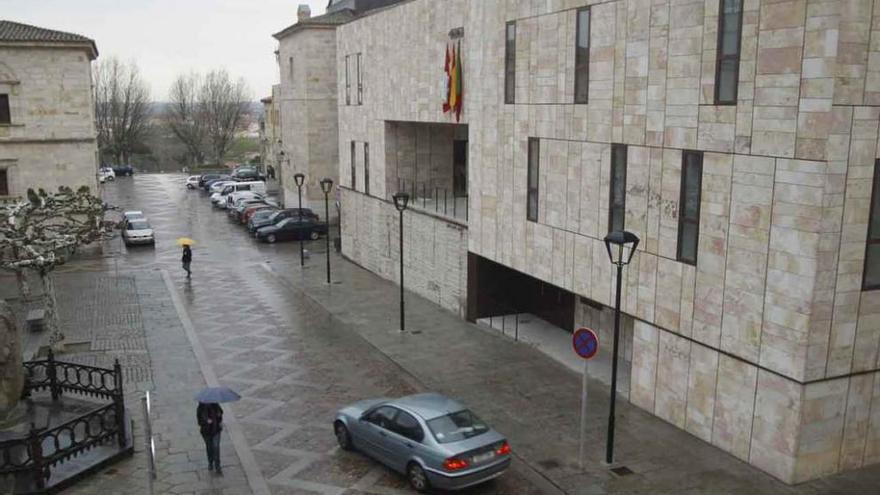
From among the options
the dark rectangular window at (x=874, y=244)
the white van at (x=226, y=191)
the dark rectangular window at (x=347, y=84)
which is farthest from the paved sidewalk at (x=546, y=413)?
the white van at (x=226, y=191)

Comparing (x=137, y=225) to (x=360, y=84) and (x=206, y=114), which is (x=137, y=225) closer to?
(x=360, y=84)

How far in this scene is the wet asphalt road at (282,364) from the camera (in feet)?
46.0

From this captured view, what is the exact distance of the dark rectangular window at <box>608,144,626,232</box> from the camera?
16375mm

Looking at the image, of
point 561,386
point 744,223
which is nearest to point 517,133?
point 561,386

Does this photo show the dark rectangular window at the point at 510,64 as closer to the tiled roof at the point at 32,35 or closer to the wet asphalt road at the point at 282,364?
the wet asphalt road at the point at 282,364

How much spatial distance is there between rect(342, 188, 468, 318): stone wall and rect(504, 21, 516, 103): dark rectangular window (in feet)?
16.4

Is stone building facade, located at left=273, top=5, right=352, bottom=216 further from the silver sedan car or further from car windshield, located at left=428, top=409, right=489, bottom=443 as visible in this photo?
car windshield, located at left=428, top=409, right=489, bottom=443

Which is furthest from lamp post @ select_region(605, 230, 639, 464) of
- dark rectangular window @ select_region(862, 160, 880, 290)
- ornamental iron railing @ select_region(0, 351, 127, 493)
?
ornamental iron railing @ select_region(0, 351, 127, 493)

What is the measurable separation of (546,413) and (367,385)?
463cm

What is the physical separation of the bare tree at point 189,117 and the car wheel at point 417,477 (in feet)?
277

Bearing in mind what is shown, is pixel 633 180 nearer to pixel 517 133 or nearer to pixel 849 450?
pixel 517 133

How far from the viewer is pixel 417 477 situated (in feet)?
43.3

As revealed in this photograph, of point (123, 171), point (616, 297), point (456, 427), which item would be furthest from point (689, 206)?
point (123, 171)

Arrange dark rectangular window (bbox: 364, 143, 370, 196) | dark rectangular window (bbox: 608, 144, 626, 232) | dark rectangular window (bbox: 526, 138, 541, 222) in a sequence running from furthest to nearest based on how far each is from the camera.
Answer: dark rectangular window (bbox: 364, 143, 370, 196)
dark rectangular window (bbox: 526, 138, 541, 222)
dark rectangular window (bbox: 608, 144, 626, 232)
